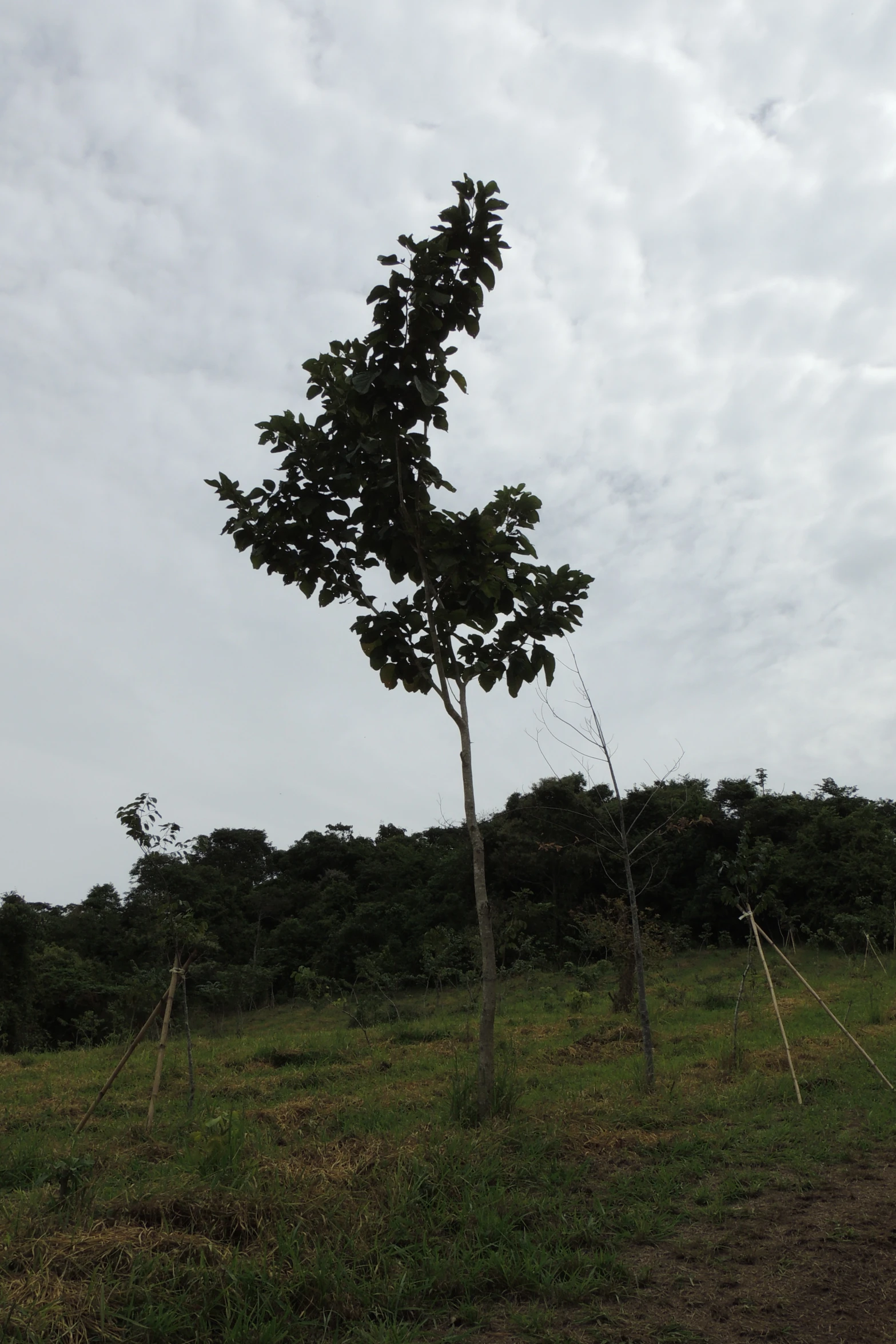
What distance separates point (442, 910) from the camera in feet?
99.2

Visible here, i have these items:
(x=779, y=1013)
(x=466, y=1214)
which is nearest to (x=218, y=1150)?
(x=466, y=1214)

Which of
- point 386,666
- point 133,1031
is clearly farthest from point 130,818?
point 133,1031

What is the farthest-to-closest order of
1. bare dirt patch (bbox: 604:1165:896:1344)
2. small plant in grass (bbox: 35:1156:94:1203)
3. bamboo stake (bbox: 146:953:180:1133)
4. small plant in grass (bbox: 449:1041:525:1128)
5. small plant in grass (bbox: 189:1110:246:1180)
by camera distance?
bamboo stake (bbox: 146:953:180:1133), small plant in grass (bbox: 449:1041:525:1128), small plant in grass (bbox: 189:1110:246:1180), small plant in grass (bbox: 35:1156:94:1203), bare dirt patch (bbox: 604:1165:896:1344)

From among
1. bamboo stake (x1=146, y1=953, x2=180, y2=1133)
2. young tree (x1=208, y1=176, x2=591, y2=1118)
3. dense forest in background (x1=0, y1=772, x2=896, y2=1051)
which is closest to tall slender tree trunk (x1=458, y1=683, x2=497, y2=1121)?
young tree (x1=208, y1=176, x2=591, y2=1118)

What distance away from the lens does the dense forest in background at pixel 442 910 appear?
→ 70.2 feet

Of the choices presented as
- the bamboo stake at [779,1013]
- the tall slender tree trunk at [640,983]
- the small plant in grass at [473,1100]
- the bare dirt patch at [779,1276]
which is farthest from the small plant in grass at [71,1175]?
the bamboo stake at [779,1013]

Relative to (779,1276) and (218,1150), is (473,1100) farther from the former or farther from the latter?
(779,1276)

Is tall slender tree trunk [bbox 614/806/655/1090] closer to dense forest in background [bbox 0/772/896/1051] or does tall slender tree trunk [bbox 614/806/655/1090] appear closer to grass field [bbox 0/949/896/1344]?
grass field [bbox 0/949/896/1344]

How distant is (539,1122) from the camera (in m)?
6.02

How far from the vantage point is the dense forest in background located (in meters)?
21.4

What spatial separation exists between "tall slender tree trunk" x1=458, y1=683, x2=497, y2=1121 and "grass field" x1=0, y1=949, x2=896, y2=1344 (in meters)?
0.16

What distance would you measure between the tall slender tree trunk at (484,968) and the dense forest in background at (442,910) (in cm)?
965

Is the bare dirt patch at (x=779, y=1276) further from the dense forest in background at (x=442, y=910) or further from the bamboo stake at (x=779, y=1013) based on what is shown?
the dense forest in background at (x=442, y=910)

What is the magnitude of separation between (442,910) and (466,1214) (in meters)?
26.8
